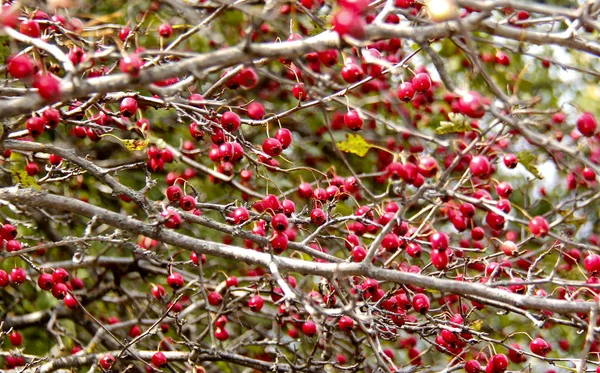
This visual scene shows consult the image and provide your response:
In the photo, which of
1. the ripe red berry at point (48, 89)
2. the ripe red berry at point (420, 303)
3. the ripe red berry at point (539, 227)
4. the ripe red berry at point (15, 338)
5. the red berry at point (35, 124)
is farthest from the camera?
the ripe red berry at point (15, 338)

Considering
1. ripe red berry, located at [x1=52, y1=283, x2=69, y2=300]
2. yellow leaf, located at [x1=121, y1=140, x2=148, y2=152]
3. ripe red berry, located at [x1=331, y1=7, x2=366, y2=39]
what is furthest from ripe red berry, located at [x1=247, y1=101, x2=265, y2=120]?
ripe red berry, located at [x1=52, y1=283, x2=69, y2=300]

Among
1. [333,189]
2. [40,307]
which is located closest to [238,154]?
[333,189]

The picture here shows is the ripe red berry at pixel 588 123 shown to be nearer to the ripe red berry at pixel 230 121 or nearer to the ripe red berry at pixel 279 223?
the ripe red berry at pixel 279 223

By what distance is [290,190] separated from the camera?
15.1 ft

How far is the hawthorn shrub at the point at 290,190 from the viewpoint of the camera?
2.43 meters

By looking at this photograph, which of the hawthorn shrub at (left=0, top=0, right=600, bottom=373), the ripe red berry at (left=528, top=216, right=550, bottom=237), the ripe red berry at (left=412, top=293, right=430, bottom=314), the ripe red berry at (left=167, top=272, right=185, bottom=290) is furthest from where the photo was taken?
the ripe red berry at (left=167, top=272, right=185, bottom=290)

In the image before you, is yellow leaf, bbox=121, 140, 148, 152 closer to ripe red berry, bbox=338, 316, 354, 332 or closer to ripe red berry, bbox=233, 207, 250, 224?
ripe red berry, bbox=233, 207, 250, 224

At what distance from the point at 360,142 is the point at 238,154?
0.84m

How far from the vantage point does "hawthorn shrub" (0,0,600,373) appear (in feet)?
7.98

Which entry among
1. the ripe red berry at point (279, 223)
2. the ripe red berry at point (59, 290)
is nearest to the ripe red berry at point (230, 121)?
the ripe red berry at point (279, 223)

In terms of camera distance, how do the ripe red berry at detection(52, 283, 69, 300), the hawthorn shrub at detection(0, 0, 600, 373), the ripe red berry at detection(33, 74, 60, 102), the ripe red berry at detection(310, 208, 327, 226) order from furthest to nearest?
the ripe red berry at detection(52, 283, 69, 300)
the ripe red berry at detection(310, 208, 327, 226)
the hawthorn shrub at detection(0, 0, 600, 373)
the ripe red berry at detection(33, 74, 60, 102)

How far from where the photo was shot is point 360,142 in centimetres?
395

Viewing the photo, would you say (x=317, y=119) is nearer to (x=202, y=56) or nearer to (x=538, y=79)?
(x=538, y=79)

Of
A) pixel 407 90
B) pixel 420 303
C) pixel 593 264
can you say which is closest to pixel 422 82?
pixel 407 90
